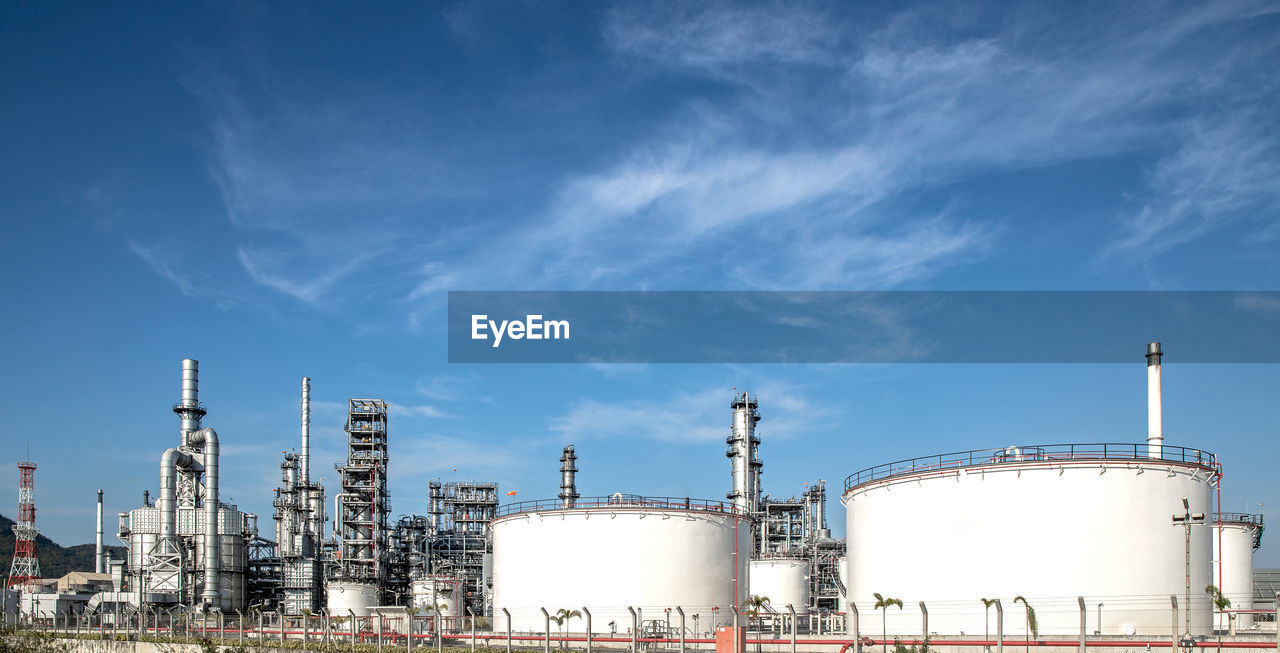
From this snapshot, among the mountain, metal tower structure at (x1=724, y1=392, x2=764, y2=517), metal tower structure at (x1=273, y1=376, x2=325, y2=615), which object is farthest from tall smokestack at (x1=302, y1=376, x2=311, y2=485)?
the mountain

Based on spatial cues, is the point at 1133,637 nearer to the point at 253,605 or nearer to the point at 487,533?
the point at 487,533

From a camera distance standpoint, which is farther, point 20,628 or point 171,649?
point 20,628

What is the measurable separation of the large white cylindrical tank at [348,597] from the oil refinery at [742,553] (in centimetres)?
9

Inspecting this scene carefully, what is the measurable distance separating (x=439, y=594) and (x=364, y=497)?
1070cm

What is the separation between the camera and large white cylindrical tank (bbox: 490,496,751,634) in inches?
1789

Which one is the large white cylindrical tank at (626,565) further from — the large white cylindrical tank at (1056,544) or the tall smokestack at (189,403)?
the tall smokestack at (189,403)

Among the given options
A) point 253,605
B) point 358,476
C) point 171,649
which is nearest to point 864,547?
point 171,649

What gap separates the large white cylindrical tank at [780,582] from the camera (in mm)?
70375

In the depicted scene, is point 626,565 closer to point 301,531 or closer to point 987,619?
point 987,619

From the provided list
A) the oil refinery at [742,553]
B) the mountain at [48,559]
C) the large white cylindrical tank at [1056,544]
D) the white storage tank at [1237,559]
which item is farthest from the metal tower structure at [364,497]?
the mountain at [48,559]

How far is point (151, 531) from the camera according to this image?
68.1 meters

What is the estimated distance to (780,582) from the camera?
2776 inches

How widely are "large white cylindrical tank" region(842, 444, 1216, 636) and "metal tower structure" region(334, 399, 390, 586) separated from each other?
43.2m

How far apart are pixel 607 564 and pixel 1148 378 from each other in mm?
25427
